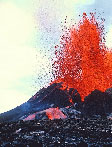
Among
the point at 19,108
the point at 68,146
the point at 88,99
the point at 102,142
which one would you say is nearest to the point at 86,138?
the point at 102,142

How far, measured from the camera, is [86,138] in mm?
21766

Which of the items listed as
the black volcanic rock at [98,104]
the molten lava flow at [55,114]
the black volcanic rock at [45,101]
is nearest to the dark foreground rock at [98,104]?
the black volcanic rock at [98,104]

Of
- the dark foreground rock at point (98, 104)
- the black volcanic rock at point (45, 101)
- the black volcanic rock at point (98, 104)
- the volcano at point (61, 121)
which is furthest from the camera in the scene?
the black volcanic rock at point (45, 101)

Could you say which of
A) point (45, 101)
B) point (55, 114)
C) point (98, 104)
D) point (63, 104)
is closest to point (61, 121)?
point (55, 114)

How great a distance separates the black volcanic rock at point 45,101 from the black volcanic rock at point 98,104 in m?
3.84

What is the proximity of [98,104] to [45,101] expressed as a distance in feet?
50.0

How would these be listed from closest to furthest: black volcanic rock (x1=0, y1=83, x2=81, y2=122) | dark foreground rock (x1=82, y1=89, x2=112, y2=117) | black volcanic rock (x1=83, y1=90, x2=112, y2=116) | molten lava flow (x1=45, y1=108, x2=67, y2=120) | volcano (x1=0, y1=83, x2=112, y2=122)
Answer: molten lava flow (x1=45, y1=108, x2=67, y2=120), volcano (x1=0, y1=83, x2=112, y2=122), dark foreground rock (x1=82, y1=89, x2=112, y2=117), black volcanic rock (x1=83, y1=90, x2=112, y2=116), black volcanic rock (x1=0, y1=83, x2=81, y2=122)

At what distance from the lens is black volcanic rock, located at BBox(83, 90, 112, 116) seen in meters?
46.4

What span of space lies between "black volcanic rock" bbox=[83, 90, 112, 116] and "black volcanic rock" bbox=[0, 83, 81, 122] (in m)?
3.84

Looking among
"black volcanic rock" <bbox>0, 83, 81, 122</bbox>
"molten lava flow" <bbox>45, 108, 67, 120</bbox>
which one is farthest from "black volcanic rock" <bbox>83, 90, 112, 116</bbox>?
"molten lava flow" <bbox>45, 108, 67, 120</bbox>

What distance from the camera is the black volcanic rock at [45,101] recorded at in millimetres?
55125

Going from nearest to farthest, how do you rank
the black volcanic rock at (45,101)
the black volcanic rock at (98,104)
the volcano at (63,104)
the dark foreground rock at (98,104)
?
the volcano at (63,104), the dark foreground rock at (98,104), the black volcanic rock at (98,104), the black volcanic rock at (45,101)

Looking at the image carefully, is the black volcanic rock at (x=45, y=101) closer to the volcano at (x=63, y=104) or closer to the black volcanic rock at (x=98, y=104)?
the volcano at (x=63, y=104)

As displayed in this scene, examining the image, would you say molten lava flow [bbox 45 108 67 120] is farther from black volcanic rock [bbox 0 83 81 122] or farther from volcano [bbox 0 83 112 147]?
black volcanic rock [bbox 0 83 81 122]
